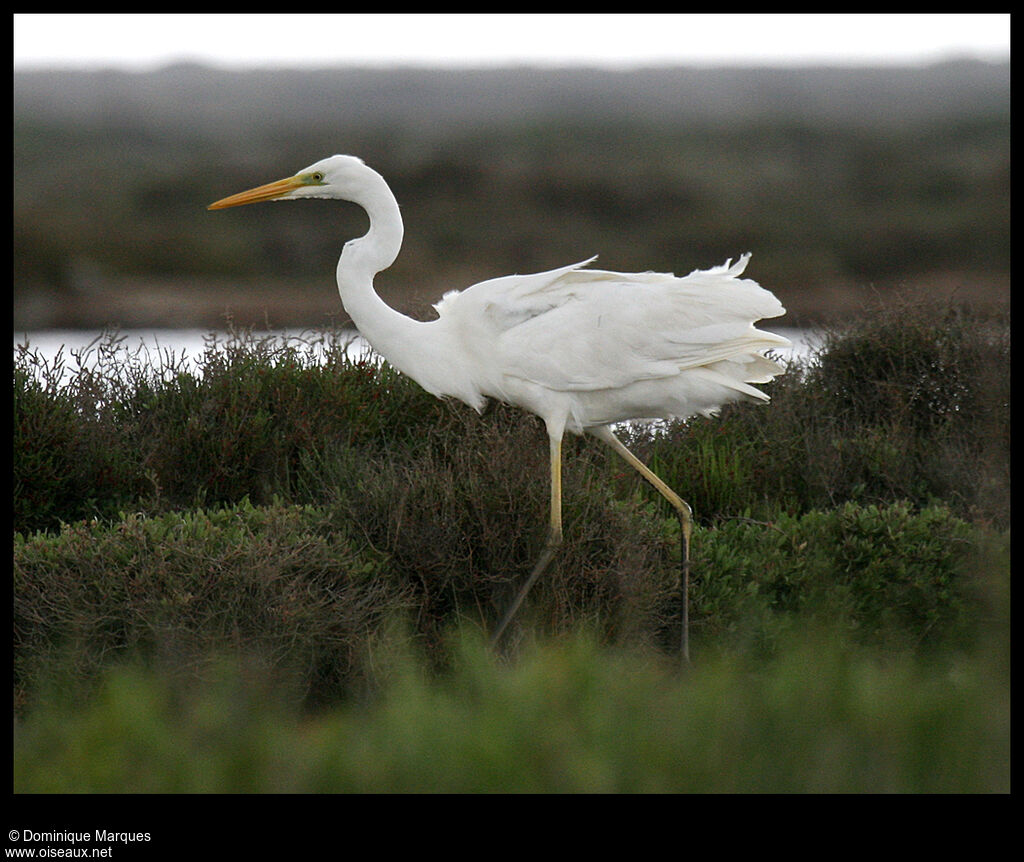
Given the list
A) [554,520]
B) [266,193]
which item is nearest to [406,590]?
[554,520]

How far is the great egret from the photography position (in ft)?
18.5

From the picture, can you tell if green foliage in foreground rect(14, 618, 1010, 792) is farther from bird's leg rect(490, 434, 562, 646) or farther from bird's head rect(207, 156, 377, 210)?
bird's head rect(207, 156, 377, 210)

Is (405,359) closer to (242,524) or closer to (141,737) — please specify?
(242,524)

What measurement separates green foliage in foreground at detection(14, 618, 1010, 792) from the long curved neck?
10.3ft

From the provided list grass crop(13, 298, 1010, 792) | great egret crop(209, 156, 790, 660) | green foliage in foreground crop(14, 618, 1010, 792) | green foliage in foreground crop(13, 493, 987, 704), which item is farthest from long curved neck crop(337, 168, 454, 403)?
green foliage in foreground crop(14, 618, 1010, 792)

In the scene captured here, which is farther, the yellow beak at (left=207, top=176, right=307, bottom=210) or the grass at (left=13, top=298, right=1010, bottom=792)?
the yellow beak at (left=207, top=176, right=307, bottom=210)

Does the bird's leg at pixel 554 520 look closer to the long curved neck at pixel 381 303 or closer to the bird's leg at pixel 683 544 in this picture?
the bird's leg at pixel 683 544

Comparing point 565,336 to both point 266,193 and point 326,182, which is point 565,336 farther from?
point 266,193

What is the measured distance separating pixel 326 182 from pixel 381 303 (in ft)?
2.05

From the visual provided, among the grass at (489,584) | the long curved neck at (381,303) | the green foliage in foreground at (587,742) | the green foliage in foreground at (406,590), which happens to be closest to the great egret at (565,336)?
the long curved neck at (381,303)

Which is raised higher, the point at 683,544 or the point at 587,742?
the point at 587,742

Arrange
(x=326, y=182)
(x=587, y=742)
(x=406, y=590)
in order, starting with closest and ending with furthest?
(x=587, y=742) → (x=406, y=590) → (x=326, y=182)

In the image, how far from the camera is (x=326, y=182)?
5.89 metres
